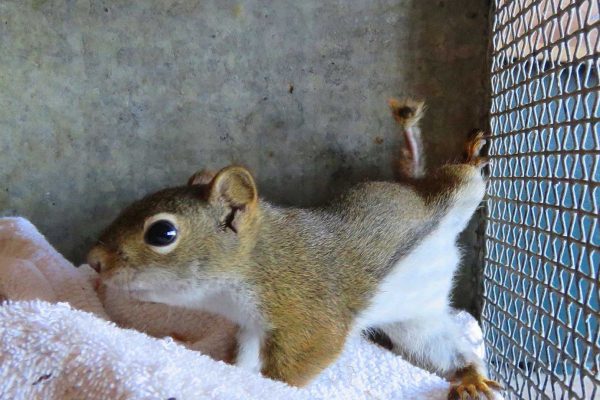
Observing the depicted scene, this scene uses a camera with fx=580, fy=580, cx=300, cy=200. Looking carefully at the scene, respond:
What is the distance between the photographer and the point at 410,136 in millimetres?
1410

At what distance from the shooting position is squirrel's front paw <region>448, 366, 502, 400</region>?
3.67ft

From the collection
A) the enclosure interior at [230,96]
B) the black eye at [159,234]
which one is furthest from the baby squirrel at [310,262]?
the enclosure interior at [230,96]

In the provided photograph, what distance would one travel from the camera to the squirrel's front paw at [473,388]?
1.12 meters

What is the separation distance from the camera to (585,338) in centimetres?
90

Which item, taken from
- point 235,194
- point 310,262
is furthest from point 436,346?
point 235,194

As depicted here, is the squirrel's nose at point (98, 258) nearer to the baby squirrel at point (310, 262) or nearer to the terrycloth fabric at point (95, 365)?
the baby squirrel at point (310, 262)

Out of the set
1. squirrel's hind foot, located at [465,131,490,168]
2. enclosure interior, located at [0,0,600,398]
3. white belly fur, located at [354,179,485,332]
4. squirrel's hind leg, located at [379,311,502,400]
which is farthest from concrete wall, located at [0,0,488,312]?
squirrel's hind leg, located at [379,311,502,400]

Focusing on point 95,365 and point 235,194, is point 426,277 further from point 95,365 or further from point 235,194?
point 95,365

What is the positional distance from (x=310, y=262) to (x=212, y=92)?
0.56 metres

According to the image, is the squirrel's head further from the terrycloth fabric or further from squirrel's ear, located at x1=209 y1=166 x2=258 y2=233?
the terrycloth fabric

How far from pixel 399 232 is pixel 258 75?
1.79 feet

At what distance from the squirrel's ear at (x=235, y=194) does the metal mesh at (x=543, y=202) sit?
0.54 m

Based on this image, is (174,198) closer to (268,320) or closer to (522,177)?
(268,320)

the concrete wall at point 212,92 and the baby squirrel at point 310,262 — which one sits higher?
the concrete wall at point 212,92
